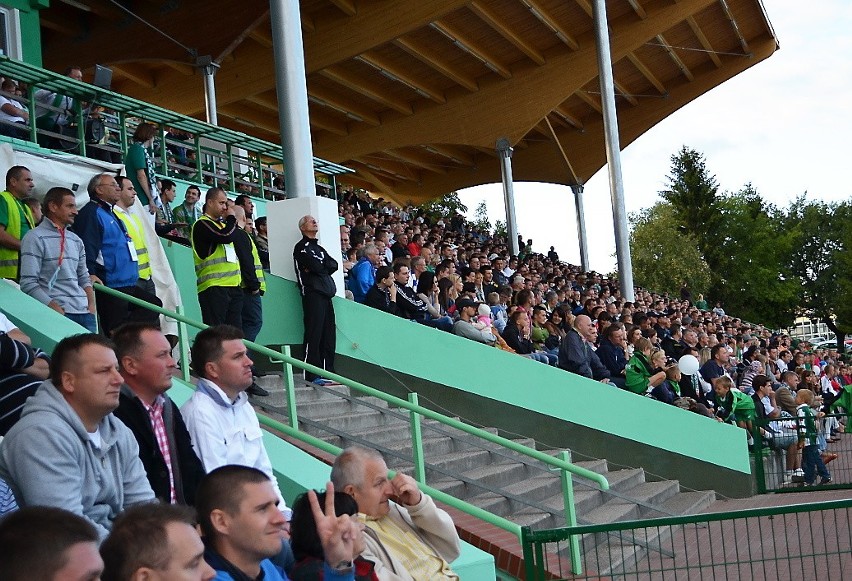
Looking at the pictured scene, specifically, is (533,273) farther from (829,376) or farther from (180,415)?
(180,415)

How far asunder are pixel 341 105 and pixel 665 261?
2315cm

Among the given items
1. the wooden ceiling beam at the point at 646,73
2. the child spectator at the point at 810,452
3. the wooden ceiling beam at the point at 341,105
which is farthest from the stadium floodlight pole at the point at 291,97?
the wooden ceiling beam at the point at 646,73

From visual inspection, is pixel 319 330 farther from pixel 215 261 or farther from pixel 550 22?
pixel 550 22

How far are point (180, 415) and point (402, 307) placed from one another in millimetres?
7120

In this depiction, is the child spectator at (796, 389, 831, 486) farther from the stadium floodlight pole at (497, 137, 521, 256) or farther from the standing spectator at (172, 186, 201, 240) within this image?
the stadium floodlight pole at (497, 137, 521, 256)

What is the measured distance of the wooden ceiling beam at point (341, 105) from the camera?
29188 millimetres

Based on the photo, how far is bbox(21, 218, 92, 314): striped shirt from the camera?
6.59 metres

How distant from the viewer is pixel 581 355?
12.0m

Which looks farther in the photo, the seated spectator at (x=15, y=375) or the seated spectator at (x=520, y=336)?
the seated spectator at (x=520, y=336)

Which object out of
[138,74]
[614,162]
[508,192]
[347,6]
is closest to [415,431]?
[614,162]

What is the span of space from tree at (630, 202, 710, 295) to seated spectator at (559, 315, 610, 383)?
37.0 m

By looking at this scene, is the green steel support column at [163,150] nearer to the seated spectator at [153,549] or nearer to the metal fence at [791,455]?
the metal fence at [791,455]

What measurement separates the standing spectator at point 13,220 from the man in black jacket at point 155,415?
10.4ft

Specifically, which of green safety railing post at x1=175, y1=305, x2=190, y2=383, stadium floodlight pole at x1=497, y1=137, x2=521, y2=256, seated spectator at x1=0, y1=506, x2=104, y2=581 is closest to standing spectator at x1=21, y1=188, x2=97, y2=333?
green safety railing post at x1=175, y1=305, x2=190, y2=383
